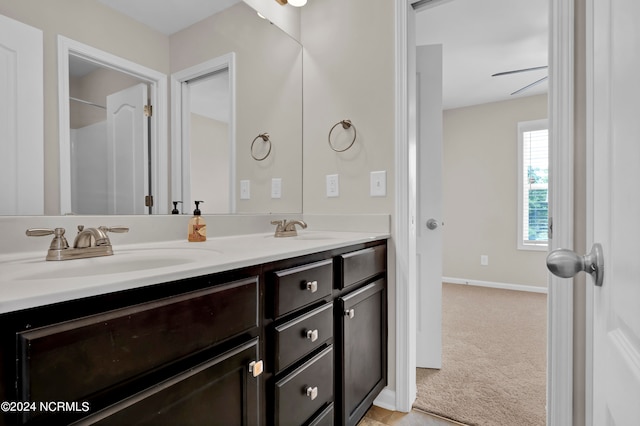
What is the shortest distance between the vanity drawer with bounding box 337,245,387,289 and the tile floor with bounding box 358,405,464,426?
2.27 feet

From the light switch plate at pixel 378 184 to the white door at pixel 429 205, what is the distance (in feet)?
1.63

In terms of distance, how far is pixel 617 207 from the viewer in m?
0.40

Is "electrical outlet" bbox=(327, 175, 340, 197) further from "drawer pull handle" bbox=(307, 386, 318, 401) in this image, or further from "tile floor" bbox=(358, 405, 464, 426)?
"tile floor" bbox=(358, 405, 464, 426)

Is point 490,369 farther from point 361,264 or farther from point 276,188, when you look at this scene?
point 276,188

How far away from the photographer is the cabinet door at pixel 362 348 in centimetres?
130

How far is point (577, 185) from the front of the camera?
3.92 ft

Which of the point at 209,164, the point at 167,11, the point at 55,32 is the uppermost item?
the point at 167,11

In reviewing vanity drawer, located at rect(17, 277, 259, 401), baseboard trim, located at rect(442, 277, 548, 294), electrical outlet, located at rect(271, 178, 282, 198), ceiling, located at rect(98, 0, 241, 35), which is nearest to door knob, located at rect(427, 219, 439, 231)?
electrical outlet, located at rect(271, 178, 282, 198)

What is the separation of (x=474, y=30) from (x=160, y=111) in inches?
98.1

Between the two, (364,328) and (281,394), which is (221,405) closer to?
(281,394)

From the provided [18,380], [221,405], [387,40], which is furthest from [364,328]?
[387,40]

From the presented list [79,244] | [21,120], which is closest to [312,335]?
[79,244]

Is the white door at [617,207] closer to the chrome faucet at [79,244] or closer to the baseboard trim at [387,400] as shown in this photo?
the chrome faucet at [79,244]

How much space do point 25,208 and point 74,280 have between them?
1.97ft
